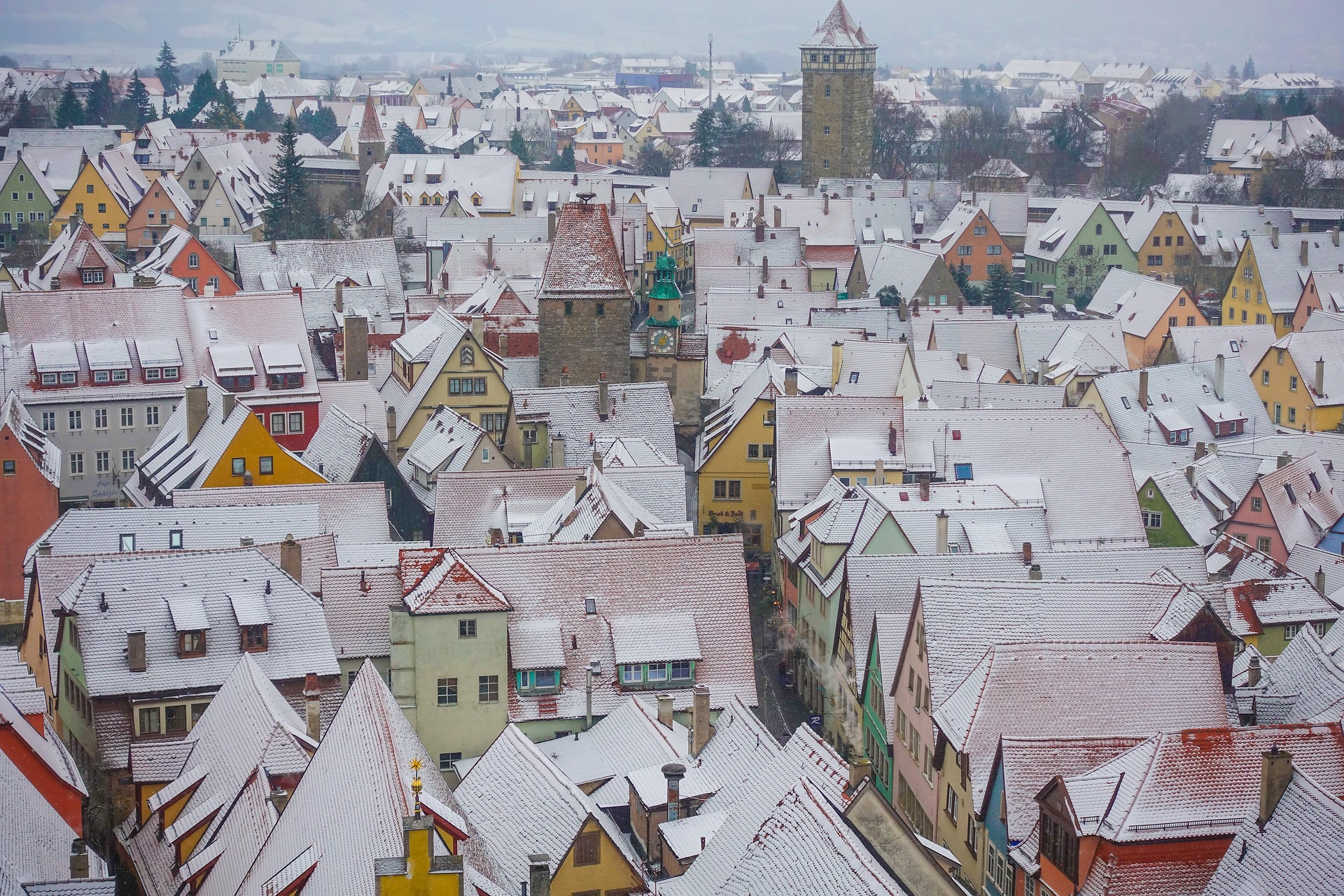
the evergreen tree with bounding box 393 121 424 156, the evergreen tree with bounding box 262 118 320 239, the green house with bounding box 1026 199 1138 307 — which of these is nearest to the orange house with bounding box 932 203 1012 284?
the green house with bounding box 1026 199 1138 307

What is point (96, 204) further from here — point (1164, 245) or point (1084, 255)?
point (1164, 245)

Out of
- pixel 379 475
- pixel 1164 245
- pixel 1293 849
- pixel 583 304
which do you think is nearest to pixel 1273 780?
pixel 1293 849

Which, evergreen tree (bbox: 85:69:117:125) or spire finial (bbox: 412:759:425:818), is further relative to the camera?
evergreen tree (bbox: 85:69:117:125)

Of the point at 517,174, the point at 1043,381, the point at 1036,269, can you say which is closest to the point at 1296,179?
the point at 1036,269

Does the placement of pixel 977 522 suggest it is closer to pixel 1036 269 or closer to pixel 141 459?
pixel 141 459

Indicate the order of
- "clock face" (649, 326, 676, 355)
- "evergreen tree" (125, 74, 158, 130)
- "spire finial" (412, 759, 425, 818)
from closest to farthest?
"spire finial" (412, 759, 425, 818)
"clock face" (649, 326, 676, 355)
"evergreen tree" (125, 74, 158, 130)

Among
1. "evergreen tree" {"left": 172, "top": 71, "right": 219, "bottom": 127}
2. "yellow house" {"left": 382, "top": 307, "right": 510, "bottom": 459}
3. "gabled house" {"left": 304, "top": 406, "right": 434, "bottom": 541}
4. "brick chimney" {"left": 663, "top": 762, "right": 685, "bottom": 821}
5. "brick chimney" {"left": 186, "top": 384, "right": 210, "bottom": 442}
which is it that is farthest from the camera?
"evergreen tree" {"left": 172, "top": 71, "right": 219, "bottom": 127}

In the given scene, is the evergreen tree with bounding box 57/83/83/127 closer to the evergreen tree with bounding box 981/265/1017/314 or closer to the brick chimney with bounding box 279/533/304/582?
the evergreen tree with bounding box 981/265/1017/314
